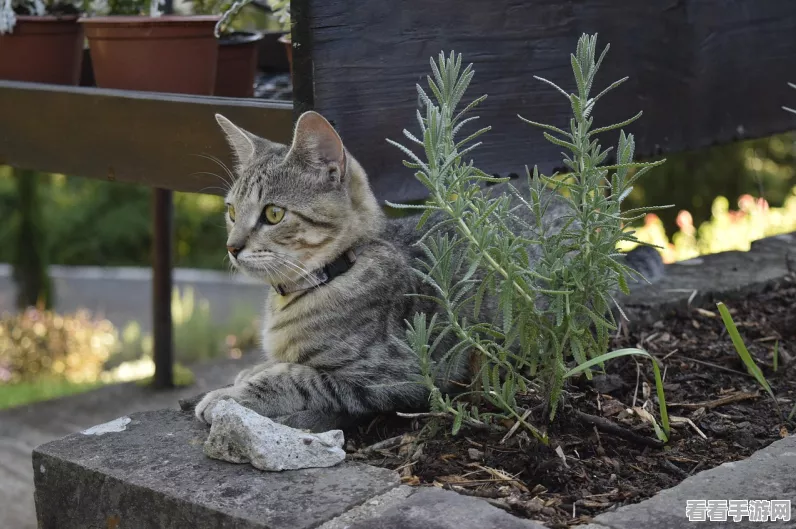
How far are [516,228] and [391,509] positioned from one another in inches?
47.1

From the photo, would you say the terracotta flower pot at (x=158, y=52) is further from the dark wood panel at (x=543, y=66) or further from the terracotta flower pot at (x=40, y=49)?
the dark wood panel at (x=543, y=66)

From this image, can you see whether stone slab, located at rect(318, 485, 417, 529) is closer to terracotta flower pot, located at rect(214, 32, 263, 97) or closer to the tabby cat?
the tabby cat

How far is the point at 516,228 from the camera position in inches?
114

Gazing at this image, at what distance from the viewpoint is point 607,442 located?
2.29m

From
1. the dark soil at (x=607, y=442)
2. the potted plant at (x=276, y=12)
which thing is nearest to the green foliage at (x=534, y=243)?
the dark soil at (x=607, y=442)

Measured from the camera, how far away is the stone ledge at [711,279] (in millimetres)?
3305

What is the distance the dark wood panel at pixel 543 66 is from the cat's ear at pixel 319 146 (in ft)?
0.56

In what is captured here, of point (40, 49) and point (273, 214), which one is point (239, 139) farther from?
point (40, 49)

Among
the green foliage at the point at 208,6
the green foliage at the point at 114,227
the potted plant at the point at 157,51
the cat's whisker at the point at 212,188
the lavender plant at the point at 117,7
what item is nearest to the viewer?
the cat's whisker at the point at 212,188

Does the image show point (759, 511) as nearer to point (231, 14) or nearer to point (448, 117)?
point (448, 117)

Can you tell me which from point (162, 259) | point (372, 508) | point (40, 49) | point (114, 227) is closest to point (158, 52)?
point (40, 49)

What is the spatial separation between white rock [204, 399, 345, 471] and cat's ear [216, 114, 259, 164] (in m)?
0.92

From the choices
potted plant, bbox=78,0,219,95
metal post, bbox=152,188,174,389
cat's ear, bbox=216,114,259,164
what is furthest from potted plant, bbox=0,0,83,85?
cat's ear, bbox=216,114,259,164

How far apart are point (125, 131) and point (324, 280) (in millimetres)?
1095
